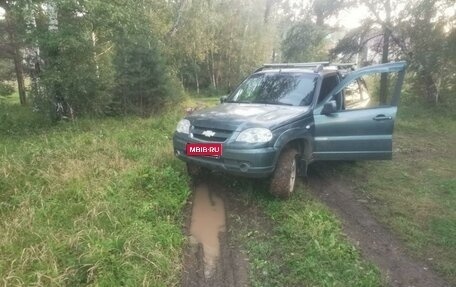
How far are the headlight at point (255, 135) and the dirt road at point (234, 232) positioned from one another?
976mm

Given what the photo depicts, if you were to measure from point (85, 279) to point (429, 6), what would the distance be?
11584mm

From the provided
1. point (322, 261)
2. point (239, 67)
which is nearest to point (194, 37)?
point (239, 67)

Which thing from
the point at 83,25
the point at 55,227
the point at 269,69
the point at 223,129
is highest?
the point at 83,25

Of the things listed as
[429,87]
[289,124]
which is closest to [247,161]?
[289,124]

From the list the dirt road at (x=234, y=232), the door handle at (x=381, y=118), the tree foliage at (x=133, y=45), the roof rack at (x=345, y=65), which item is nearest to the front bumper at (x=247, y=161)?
the dirt road at (x=234, y=232)

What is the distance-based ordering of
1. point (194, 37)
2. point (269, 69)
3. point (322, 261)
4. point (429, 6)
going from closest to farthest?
point (322, 261) < point (269, 69) < point (429, 6) < point (194, 37)

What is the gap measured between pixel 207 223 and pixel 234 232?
1.41 feet

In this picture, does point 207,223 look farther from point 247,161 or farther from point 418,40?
point 418,40

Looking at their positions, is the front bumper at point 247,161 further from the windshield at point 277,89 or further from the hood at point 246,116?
the windshield at point 277,89

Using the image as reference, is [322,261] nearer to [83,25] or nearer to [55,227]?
[55,227]

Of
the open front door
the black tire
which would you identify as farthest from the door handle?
→ the black tire

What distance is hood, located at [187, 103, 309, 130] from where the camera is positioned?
4.75 metres

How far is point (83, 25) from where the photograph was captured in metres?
8.55

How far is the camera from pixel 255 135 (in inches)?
182
